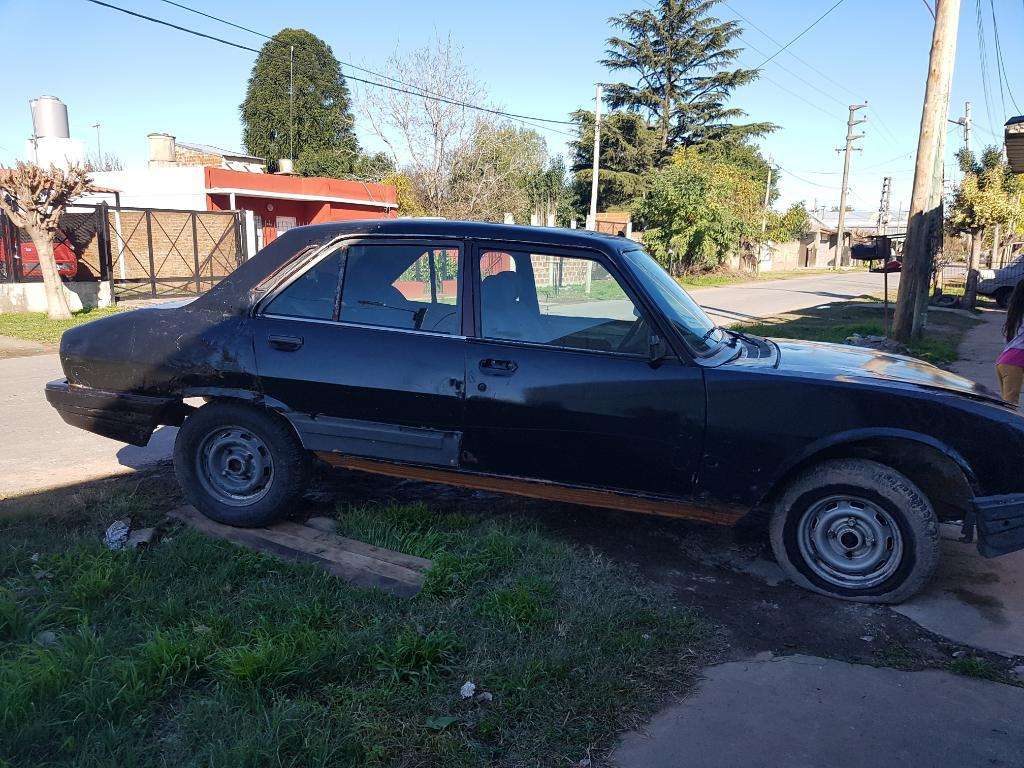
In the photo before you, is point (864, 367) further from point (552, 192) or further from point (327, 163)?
point (552, 192)

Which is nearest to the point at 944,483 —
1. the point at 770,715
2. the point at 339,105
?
the point at 770,715

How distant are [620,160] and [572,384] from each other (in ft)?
166

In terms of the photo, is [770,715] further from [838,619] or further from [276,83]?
[276,83]

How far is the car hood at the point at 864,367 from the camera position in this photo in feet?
13.1

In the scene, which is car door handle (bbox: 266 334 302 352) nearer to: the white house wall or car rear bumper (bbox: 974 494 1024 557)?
car rear bumper (bbox: 974 494 1024 557)

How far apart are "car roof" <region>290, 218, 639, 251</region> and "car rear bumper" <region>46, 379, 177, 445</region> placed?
53.8 inches

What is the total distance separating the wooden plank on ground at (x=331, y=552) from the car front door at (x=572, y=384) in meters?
Answer: 0.65

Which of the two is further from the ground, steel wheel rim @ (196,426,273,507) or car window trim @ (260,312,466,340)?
car window trim @ (260,312,466,340)

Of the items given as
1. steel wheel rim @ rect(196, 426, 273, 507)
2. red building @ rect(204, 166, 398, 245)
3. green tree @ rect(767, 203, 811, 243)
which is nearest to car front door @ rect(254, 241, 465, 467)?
steel wheel rim @ rect(196, 426, 273, 507)

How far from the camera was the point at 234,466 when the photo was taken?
457 centimetres

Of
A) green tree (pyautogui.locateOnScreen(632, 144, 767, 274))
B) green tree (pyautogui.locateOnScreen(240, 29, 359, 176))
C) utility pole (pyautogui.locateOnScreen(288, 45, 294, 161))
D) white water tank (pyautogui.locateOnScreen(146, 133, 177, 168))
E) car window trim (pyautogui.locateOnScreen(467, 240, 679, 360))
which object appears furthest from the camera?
green tree (pyautogui.locateOnScreen(240, 29, 359, 176))

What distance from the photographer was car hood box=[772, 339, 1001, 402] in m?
4.00

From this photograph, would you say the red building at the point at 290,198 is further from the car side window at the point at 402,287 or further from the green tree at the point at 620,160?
the car side window at the point at 402,287

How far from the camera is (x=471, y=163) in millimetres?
26312
